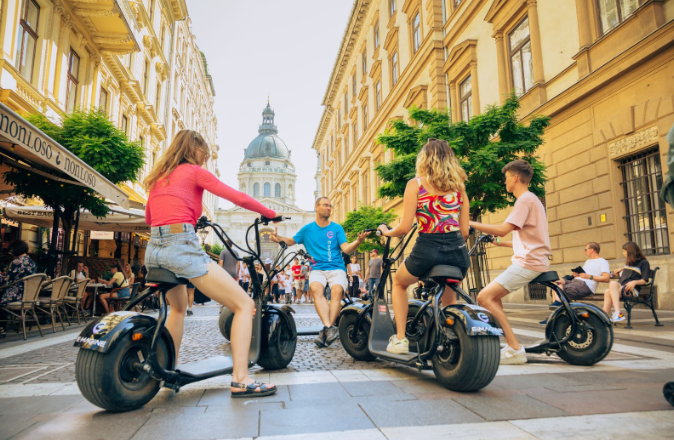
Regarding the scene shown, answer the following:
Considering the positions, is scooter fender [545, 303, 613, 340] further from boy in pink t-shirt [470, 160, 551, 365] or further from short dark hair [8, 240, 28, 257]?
short dark hair [8, 240, 28, 257]

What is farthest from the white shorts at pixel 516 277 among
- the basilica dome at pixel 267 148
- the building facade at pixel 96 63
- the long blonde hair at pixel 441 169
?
the basilica dome at pixel 267 148

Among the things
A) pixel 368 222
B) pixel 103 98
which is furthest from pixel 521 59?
pixel 103 98

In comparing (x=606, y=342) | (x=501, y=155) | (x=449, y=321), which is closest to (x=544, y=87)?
(x=501, y=155)

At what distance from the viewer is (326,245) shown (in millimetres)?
5793

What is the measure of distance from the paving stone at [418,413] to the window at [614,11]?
33.9 ft

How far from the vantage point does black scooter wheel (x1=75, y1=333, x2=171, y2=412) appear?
2688 mm

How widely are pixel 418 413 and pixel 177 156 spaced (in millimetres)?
2227

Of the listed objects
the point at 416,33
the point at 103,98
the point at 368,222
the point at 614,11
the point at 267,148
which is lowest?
the point at 368,222

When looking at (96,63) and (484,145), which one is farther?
(96,63)

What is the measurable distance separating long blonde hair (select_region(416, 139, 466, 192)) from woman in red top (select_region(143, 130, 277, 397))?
1.24m

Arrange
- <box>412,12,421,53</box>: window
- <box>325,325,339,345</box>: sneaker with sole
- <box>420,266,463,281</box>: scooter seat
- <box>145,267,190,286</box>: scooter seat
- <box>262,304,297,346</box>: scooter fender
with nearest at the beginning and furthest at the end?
<box>145,267,190,286</box>: scooter seat < <box>420,266,463,281</box>: scooter seat < <box>262,304,297,346</box>: scooter fender < <box>325,325,339,345</box>: sneaker with sole < <box>412,12,421,53</box>: window

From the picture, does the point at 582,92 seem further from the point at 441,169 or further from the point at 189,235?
the point at 189,235

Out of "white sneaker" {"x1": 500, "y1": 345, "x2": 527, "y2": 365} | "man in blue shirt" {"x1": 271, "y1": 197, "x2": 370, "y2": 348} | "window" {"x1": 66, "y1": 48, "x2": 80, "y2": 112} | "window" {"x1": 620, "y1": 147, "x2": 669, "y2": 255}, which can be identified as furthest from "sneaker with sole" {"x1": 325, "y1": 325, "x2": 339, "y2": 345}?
"window" {"x1": 66, "y1": 48, "x2": 80, "y2": 112}

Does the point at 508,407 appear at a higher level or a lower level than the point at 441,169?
lower
